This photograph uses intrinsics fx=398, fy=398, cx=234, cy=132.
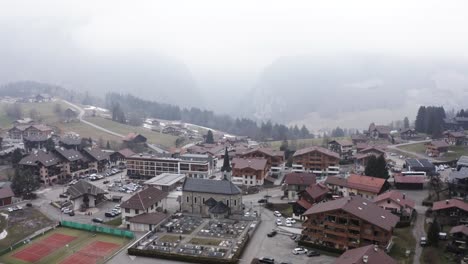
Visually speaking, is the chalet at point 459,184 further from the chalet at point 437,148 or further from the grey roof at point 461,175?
the chalet at point 437,148

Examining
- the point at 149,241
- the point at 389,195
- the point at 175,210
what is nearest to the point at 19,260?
the point at 149,241

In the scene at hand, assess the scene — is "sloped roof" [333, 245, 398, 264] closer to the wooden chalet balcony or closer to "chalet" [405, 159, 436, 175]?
the wooden chalet balcony

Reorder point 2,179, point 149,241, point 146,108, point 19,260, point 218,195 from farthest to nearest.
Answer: point 146,108 < point 2,179 < point 218,195 < point 149,241 < point 19,260

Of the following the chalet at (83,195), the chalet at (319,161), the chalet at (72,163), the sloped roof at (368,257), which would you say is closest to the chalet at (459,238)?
the sloped roof at (368,257)

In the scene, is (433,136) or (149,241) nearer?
(149,241)

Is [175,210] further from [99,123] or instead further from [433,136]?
[99,123]

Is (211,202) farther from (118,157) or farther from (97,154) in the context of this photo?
(118,157)
